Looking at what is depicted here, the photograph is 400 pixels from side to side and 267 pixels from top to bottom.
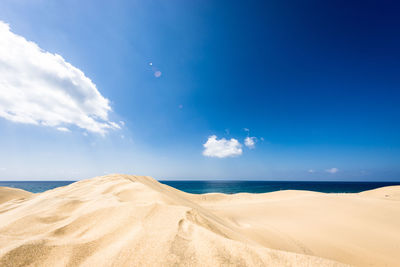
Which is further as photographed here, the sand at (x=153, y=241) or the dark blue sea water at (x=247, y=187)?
the dark blue sea water at (x=247, y=187)

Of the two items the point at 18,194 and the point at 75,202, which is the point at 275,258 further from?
the point at 18,194

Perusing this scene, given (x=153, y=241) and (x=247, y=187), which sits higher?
(x=153, y=241)

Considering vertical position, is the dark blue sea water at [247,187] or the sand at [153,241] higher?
the sand at [153,241]

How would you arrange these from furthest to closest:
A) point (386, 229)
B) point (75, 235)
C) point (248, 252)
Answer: point (386, 229) → point (75, 235) → point (248, 252)

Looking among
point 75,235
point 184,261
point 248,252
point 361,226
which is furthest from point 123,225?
point 361,226

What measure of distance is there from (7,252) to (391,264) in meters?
6.14

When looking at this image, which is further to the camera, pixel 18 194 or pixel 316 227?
pixel 18 194

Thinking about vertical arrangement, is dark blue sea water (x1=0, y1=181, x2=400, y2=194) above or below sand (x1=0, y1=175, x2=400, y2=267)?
below

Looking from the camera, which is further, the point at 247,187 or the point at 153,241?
the point at 247,187

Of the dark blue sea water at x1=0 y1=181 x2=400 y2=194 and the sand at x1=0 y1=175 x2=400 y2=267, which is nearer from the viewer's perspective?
the sand at x1=0 y1=175 x2=400 y2=267

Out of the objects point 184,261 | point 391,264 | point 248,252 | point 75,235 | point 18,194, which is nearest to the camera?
point 184,261

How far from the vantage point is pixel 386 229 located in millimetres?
4539

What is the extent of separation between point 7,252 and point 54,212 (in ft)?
5.48

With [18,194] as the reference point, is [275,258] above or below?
above
